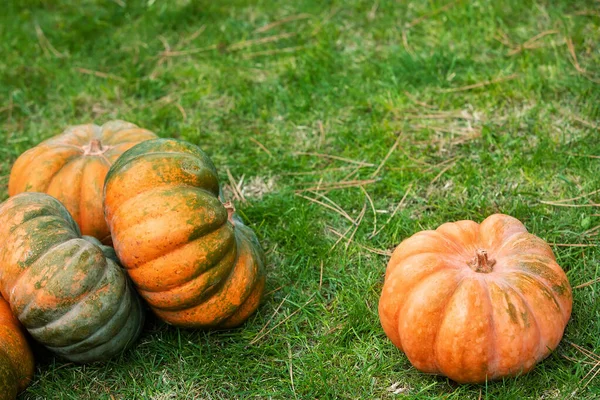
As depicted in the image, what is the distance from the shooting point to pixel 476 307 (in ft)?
10.3

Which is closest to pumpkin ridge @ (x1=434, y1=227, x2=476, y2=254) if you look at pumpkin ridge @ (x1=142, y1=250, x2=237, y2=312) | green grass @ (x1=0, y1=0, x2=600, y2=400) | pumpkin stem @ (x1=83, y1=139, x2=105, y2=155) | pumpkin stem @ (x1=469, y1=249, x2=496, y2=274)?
pumpkin stem @ (x1=469, y1=249, x2=496, y2=274)

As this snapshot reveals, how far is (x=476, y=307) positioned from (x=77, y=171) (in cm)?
234

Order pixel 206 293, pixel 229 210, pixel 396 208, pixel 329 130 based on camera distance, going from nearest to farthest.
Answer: pixel 206 293, pixel 229 210, pixel 396 208, pixel 329 130

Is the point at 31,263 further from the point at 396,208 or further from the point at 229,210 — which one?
the point at 396,208

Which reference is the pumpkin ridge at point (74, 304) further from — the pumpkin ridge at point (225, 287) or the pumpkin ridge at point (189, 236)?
the pumpkin ridge at point (225, 287)

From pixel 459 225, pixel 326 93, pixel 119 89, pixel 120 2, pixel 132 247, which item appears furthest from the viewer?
pixel 120 2

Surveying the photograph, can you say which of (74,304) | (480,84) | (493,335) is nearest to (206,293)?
(74,304)

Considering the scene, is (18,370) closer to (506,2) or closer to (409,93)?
(409,93)

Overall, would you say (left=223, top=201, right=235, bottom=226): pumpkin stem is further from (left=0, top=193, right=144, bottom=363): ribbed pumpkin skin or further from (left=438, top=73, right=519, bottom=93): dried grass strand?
(left=438, top=73, right=519, bottom=93): dried grass strand

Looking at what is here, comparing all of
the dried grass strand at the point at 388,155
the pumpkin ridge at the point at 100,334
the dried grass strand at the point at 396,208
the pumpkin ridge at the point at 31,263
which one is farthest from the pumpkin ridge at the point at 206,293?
the dried grass strand at the point at 388,155

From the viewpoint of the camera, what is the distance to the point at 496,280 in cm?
323

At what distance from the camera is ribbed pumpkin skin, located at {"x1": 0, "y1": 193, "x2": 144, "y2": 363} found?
11.0 ft

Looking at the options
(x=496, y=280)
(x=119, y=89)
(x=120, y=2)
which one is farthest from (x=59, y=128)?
(x=496, y=280)

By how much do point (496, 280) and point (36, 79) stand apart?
452 cm
